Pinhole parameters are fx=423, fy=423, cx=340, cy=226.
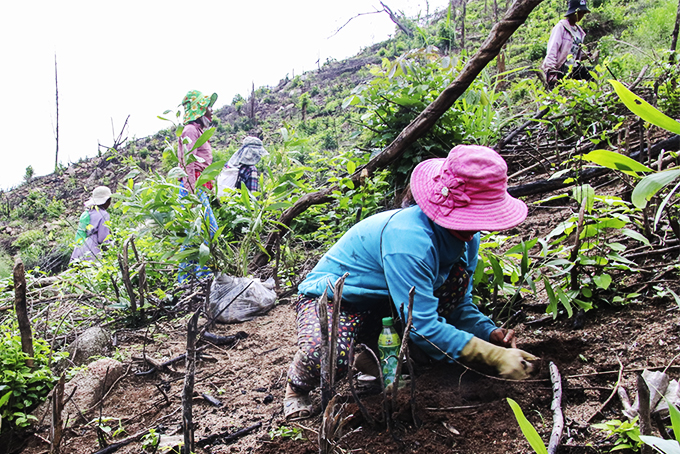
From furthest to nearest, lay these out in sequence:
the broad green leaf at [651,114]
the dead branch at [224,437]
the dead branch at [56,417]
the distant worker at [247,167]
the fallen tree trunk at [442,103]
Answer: the distant worker at [247,167], the fallen tree trunk at [442,103], the dead branch at [224,437], the dead branch at [56,417], the broad green leaf at [651,114]

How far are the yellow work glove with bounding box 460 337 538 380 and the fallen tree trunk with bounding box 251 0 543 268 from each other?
164 centimetres

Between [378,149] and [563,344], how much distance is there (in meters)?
2.05

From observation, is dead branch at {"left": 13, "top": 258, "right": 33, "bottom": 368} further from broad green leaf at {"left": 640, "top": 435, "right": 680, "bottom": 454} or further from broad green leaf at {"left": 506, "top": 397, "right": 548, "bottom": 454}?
broad green leaf at {"left": 640, "top": 435, "right": 680, "bottom": 454}

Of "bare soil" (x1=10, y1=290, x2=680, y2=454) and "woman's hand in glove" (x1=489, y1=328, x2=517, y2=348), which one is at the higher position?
"woman's hand in glove" (x1=489, y1=328, x2=517, y2=348)

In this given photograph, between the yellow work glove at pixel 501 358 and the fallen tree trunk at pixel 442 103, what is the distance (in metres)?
1.64

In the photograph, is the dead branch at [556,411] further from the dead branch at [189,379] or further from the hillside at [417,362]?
the dead branch at [189,379]

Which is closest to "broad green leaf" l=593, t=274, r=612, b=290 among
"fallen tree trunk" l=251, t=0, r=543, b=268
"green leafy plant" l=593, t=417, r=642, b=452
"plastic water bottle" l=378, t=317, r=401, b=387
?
"green leafy plant" l=593, t=417, r=642, b=452

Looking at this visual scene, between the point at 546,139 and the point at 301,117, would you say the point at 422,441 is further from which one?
the point at 301,117

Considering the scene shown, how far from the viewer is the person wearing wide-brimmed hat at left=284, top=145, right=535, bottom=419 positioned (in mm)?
1361

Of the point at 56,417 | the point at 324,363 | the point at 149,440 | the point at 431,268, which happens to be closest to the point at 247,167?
the point at 149,440

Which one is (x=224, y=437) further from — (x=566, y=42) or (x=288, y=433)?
(x=566, y=42)

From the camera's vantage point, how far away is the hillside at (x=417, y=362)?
1.28 metres

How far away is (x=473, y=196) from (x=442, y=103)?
1.43 meters

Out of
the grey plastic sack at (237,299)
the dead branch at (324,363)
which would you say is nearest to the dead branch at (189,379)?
the dead branch at (324,363)
